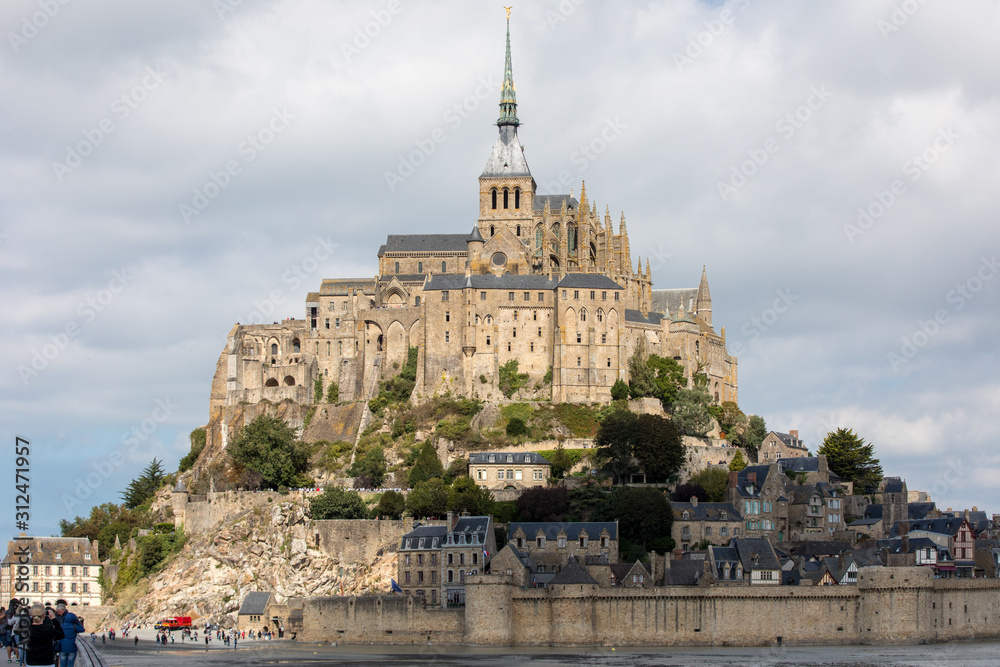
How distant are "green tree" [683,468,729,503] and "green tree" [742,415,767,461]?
10207mm

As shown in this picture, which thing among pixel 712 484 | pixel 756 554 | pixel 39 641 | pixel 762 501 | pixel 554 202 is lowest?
pixel 756 554

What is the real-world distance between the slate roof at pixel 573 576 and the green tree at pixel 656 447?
14.9m

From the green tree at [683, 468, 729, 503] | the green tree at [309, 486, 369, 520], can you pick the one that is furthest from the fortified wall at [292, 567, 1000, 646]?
the green tree at [683, 468, 729, 503]

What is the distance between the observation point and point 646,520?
2662 inches

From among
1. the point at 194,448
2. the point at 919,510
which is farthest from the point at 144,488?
the point at 919,510

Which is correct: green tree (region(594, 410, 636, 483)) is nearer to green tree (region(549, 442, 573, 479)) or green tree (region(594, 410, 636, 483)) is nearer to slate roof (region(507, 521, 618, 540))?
green tree (region(549, 442, 573, 479))

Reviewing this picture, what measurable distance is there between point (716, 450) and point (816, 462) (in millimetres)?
6507

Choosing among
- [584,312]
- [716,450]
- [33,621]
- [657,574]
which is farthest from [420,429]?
[33,621]

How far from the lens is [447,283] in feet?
297

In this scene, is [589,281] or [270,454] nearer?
[270,454]

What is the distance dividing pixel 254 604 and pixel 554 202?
45.9m

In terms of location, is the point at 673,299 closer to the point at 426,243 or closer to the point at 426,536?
the point at 426,243

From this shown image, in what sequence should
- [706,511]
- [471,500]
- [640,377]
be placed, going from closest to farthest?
[706,511] → [471,500] → [640,377]

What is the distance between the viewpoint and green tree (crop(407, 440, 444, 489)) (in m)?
77.6
